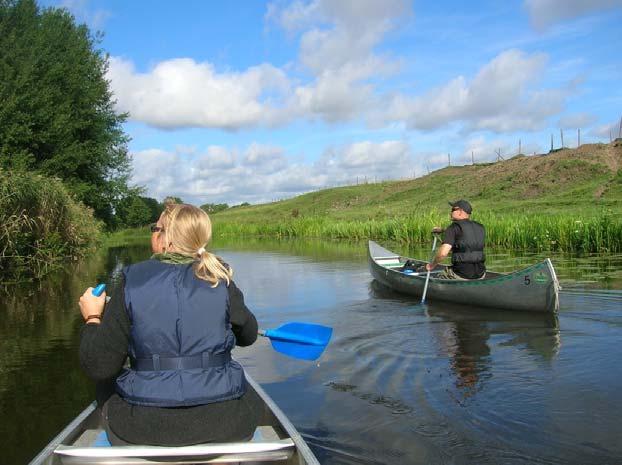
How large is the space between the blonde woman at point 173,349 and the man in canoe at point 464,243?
24.0 ft

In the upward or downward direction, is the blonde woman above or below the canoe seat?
above

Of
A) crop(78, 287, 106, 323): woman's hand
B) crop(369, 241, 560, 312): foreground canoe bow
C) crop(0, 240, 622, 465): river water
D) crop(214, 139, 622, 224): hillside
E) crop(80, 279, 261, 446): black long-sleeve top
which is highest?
crop(214, 139, 622, 224): hillside

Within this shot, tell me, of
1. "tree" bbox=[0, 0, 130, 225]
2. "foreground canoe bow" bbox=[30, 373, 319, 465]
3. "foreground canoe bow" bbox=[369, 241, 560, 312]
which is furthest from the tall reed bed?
"foreground canoe bow" bbox=[30, 373, 319, 465]

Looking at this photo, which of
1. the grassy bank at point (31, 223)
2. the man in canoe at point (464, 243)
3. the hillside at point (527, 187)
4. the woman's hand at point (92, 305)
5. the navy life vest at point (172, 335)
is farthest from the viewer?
the hillside at point (527, 187)

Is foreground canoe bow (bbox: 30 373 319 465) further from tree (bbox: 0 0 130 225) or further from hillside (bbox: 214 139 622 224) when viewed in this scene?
hillside (bbox: 214 139 622 224)

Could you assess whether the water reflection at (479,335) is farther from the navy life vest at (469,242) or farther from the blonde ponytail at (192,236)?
the blonde ponytail at (192,236)

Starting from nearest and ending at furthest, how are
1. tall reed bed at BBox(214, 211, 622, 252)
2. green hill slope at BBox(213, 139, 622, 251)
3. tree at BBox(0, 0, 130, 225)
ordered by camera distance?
tall reed bed at BBox(214, 211, 622, 252) → green hill slope at BBox(213, 139, 622, 251) → tree at BBox(0, 0, 130, 225)

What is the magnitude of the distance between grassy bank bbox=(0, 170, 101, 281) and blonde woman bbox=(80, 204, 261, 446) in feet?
40.1

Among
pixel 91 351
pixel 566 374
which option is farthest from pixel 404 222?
pixel 91 351

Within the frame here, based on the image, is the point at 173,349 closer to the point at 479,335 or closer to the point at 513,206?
the point at 479,335

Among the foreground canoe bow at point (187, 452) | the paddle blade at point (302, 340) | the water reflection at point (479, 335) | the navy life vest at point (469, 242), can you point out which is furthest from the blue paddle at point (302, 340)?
the navy life vest at point (469, 242)

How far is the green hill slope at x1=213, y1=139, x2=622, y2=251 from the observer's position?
18.8 meters

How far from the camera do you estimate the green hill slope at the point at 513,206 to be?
1884 cm

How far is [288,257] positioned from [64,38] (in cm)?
1437
